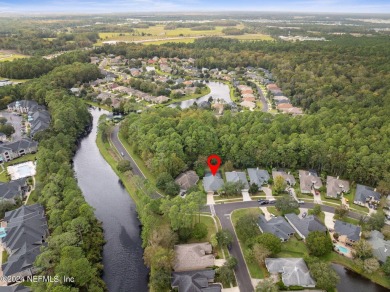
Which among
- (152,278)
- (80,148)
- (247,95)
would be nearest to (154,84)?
(247,95)

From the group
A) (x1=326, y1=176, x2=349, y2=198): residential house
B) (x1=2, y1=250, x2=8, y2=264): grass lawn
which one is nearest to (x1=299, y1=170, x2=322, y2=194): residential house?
(x1=326, y1=176, x2=349, y2=198): residential house

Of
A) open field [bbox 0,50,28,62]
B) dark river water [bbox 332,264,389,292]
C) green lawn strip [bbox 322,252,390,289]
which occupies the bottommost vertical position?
dark river water [bbox 332,264,389,292]

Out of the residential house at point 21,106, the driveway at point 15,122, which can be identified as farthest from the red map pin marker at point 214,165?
the residential house at point 21,106

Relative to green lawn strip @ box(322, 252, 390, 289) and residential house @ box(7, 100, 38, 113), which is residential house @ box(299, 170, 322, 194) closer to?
green lawn strip @ box(322, 252, 390, 289)

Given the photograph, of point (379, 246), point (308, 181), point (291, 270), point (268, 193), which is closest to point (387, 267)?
point (379, 246)

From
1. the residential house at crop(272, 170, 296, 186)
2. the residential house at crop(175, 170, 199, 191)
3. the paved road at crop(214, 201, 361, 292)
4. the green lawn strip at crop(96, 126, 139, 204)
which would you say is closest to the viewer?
the paved road at crop(214, 201, 361, 292)

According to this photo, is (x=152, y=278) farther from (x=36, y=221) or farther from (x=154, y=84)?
(x=154, y=84)

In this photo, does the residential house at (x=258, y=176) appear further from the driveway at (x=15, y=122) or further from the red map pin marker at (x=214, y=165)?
the driveway at (x=15, y=122)
